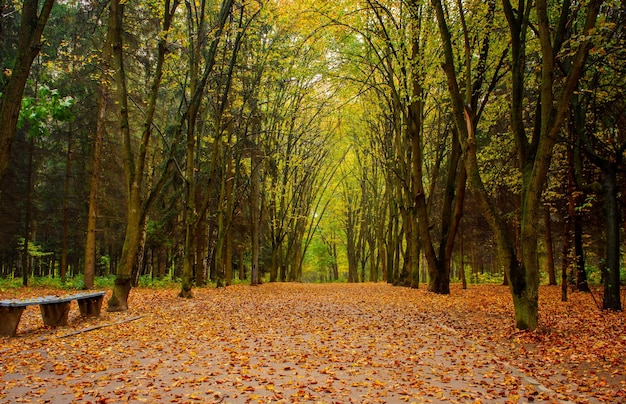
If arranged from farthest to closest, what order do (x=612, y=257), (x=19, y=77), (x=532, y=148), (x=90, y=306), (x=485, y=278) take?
(x=485, y=278) → (x=612, y=257) → (x=90, y=306) → (x=532, y=148) → (x=19, y=77)

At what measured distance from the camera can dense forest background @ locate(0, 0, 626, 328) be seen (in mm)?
7238

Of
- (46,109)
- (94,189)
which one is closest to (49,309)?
(46,109)

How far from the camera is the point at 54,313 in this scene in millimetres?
7609

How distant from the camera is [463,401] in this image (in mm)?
3893

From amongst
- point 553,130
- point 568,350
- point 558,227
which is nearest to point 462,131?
point 553,130

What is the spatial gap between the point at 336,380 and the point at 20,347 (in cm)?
461

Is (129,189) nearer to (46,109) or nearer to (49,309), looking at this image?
(49,309)

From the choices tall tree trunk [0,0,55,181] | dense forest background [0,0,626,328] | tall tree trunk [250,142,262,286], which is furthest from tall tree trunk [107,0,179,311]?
tall tree trunk [250,142,262,286]

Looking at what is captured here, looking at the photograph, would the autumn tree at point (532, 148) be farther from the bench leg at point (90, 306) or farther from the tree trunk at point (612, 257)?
the bench leg at point (90, 306)

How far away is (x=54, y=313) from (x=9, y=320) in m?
0.93

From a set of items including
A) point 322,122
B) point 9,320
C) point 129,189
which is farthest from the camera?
point 322,122

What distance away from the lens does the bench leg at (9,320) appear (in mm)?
6656

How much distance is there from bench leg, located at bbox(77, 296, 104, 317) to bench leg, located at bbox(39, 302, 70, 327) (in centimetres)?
78

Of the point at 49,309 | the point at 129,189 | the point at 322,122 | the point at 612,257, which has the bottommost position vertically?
the point at 49,309
